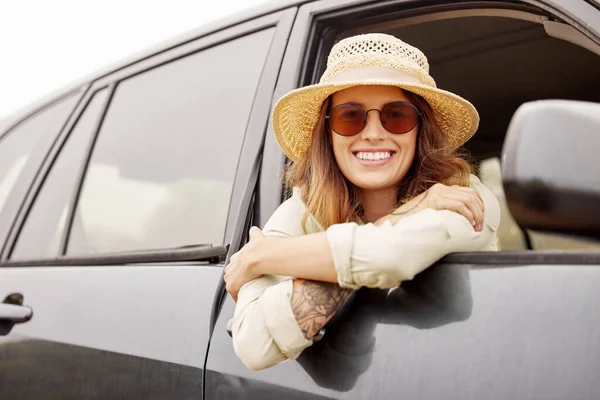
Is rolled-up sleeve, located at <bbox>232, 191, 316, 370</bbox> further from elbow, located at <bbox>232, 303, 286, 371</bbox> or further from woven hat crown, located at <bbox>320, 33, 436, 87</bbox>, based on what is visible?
woven hat crown, located at <bbox>320, 33, 436, 87</bbox>

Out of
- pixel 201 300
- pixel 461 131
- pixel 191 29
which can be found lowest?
pixel 201 300

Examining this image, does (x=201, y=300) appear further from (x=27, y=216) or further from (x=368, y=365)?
(x=27, y=216)

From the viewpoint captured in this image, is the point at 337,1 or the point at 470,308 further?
the point at 337,1

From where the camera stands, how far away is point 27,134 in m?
2.90

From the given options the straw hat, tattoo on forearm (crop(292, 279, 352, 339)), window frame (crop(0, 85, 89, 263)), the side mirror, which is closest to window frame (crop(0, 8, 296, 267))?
window frame (crop(0, 85, 89, 263))

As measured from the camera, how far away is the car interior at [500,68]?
237 cm

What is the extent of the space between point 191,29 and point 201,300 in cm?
104

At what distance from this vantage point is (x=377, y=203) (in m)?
1.61

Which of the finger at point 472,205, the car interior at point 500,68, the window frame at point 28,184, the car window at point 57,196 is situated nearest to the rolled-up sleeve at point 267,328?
the finger at point 472,205

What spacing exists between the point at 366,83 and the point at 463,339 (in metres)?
0.63

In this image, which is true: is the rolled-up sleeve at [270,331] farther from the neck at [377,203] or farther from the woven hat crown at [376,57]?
the woven hat crown at [376,57]

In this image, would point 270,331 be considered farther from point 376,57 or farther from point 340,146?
point 376,57

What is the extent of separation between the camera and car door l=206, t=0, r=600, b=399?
0.93m

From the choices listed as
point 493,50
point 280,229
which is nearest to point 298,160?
point 280,229
